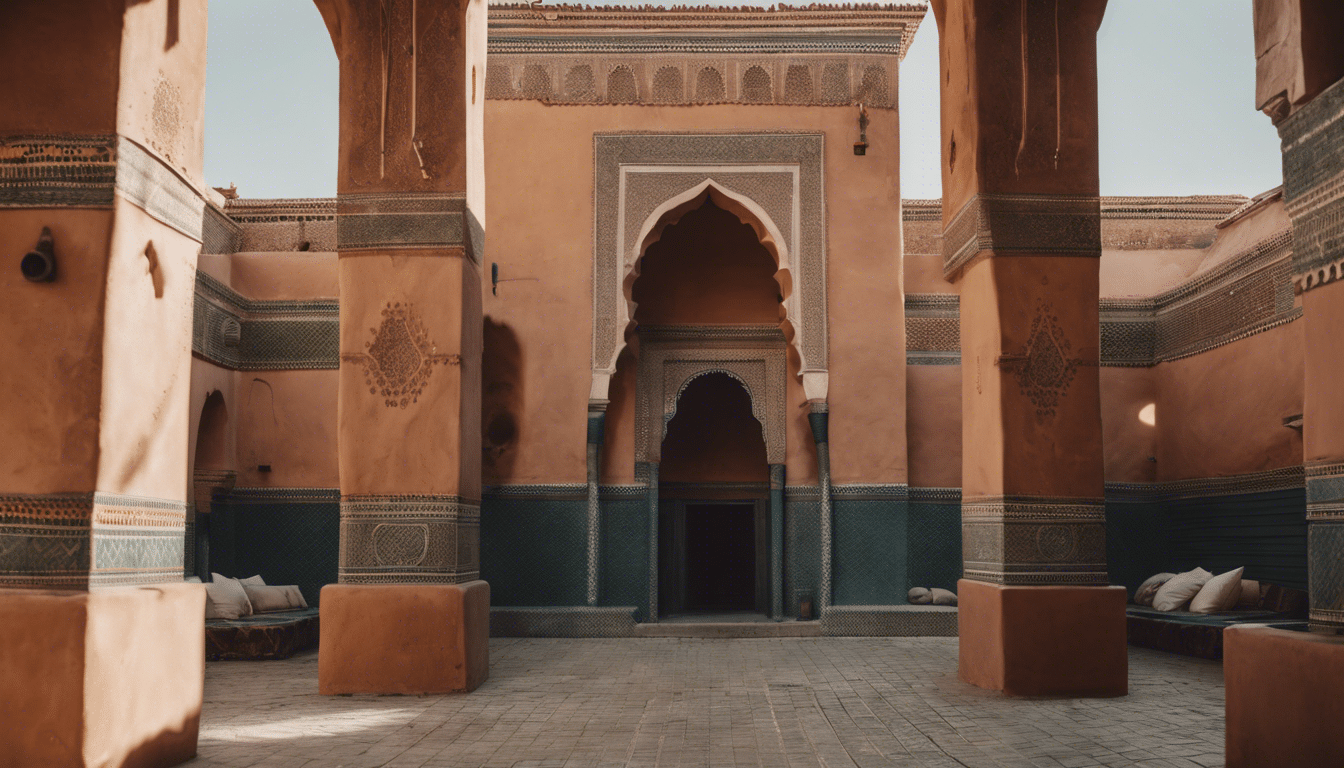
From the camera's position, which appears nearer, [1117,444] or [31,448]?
[31,448]

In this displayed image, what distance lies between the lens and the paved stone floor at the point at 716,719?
4.41m

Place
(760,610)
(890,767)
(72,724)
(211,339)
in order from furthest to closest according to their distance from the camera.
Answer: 1. (760,610)
2. (211,339)
3. (890,767)
4. (72,724)

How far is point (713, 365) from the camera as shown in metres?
11.3

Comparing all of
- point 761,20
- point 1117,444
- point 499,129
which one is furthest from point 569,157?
point 1117,444

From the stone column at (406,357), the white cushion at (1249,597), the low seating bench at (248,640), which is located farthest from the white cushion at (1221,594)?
the low seating bench at (248,640)

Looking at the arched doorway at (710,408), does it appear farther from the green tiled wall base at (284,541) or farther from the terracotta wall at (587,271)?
the green tiled wall base at (284,541)

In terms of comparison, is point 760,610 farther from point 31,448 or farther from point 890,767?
point 31,448

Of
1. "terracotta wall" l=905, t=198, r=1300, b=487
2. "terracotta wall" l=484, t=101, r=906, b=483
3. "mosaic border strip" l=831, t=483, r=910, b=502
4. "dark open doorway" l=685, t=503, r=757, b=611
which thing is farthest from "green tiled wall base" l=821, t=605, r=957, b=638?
"dark open doorway" l=685, t=503, r=757, b=611

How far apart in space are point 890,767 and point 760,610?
764cm

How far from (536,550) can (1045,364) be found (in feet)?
17.9

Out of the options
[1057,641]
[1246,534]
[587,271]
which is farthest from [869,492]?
[1057,641]

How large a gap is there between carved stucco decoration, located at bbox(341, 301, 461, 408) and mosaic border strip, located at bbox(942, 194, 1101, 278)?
3.20 m

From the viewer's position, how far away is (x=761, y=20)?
10602 millimetres

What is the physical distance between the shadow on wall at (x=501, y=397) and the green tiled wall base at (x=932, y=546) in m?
3.91
